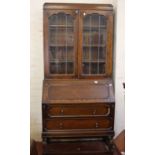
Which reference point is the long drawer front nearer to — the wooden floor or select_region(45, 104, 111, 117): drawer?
select_region(45, 104, 111, 117): drawer

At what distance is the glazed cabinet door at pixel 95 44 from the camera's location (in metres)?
3.80

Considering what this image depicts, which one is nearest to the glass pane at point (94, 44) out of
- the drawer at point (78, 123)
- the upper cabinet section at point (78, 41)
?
the upper cabinet section at point (78, 41)

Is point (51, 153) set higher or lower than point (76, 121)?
lower

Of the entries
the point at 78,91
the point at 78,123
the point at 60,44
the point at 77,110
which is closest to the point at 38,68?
the point at 60,44

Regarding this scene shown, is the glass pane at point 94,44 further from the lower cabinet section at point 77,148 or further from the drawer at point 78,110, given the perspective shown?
the lower cabinet section at point 77,148

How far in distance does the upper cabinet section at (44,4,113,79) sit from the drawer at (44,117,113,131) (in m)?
0.60

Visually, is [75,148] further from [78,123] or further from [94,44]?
[94,44]
